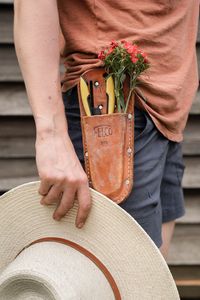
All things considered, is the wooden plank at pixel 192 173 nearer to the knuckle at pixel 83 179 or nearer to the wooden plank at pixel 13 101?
the wooden plank at pixel 13 101

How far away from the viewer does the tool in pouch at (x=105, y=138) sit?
169 centimetres

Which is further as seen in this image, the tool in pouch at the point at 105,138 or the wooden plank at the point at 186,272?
the wooden plank at the point at 186,272

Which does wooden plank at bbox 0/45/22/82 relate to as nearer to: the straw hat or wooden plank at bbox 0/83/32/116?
wooden plank at bbox 0/83/32/116

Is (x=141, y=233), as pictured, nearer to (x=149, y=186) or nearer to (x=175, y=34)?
(x=149, y=186)

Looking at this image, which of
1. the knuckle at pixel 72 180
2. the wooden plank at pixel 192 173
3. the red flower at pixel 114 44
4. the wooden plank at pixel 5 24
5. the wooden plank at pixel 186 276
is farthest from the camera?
the wooden plank at pixel 186 276

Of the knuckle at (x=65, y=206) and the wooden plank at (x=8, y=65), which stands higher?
the knuckle at (x=65, y=206)

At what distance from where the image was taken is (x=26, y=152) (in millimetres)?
3059

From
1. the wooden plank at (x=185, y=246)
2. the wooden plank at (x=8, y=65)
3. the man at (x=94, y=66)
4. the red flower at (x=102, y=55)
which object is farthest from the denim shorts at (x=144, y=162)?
the wooden plank at (x=185, y=246)

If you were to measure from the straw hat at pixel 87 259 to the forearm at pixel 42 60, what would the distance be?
18 centimetres

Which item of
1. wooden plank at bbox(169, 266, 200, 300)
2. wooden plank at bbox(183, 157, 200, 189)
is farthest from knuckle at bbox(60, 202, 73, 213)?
wooden plank at bbox(169, 266, 200, 300)

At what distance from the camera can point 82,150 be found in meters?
1.75

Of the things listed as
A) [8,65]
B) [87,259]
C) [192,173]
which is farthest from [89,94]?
[192,173]

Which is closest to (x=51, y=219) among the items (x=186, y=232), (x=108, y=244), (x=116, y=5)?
(x=108, y=244)

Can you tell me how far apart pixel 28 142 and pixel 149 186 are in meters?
1.37
